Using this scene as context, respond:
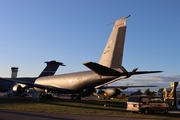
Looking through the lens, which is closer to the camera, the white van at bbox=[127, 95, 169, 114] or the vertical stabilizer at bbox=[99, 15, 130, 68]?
the white van at bbox=[127, 95, 169, 114]

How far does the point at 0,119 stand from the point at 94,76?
1474 cm

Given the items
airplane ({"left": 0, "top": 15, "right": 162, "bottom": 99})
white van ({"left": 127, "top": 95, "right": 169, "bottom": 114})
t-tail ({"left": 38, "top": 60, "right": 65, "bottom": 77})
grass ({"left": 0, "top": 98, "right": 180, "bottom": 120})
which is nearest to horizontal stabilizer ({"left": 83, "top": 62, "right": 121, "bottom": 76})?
airplane ({"left": 0, "top": 15, "right": 162, "bottom": 99})

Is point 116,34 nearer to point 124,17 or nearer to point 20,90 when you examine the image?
point 124,17

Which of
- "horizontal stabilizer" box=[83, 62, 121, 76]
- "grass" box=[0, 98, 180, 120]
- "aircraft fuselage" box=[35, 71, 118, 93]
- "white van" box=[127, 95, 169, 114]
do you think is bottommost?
"grass" box=[0, 98, 180, 120]

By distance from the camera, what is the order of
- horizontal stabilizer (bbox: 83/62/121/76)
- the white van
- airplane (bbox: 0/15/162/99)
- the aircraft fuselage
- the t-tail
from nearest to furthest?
the white van
horizontal stabilizer (bbox: 83/62/121/76)
airplane (bbox: 0/15/162/99)
the aircraft fuselage
the t-tail

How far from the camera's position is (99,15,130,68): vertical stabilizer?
24314mm

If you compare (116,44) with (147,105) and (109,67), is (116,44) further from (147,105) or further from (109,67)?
(147,105)

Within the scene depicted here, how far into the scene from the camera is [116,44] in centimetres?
2466

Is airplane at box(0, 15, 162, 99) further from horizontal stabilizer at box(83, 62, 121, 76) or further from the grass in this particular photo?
the grass

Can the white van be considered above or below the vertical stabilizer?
below

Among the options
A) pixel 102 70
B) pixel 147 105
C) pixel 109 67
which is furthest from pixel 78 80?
pixel 147 105

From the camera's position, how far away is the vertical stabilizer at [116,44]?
24314 millimetres

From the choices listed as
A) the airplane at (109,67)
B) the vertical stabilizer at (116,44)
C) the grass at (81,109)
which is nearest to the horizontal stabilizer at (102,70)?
the airplane at (109,67)

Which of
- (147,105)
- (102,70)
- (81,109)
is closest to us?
(147,105)
